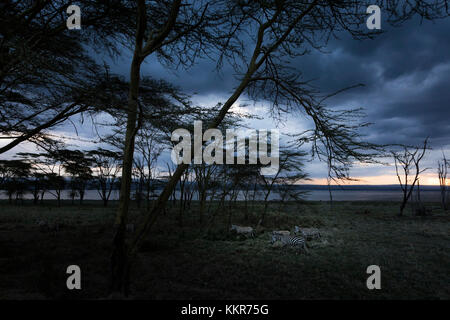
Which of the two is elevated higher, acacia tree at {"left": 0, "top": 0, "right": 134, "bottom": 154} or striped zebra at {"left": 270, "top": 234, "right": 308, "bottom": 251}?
acacia tree at {"left": 0, "top": 0, "right": 134, "bottom": 154}

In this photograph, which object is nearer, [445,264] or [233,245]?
[445,264]

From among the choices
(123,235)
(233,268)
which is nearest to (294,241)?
(233,268)

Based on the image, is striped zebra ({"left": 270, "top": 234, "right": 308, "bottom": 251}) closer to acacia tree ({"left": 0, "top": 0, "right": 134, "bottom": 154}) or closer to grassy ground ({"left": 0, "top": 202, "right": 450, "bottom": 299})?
grassy ground ({"left": 0, "top": 202, "right": 450, "bottom": 299})

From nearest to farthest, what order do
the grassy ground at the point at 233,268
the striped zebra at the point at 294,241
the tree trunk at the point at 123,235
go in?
the tree trunk at the point at 123,235
the grassy ground at the point at 233,268
the striped zebra at the point at 294,241

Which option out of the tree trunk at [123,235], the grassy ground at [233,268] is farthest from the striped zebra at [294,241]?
the tree trunk at [123,235]

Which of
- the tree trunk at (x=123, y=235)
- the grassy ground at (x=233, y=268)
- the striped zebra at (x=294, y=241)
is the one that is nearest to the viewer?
the tree trunk at (x=123, y=235)

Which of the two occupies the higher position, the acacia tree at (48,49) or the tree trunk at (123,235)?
the acacia tree at (48,49)

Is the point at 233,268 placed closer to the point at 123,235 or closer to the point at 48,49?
the point at 123,235

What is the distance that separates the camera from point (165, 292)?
163 inches

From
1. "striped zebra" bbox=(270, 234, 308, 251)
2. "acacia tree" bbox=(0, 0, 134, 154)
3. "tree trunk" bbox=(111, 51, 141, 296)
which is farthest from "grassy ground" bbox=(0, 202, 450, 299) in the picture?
"acacia tree" bbox=(0, 0, 134, 154)

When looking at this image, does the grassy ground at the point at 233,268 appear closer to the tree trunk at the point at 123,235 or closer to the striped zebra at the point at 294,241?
the striped zebra at the point at 294,241
